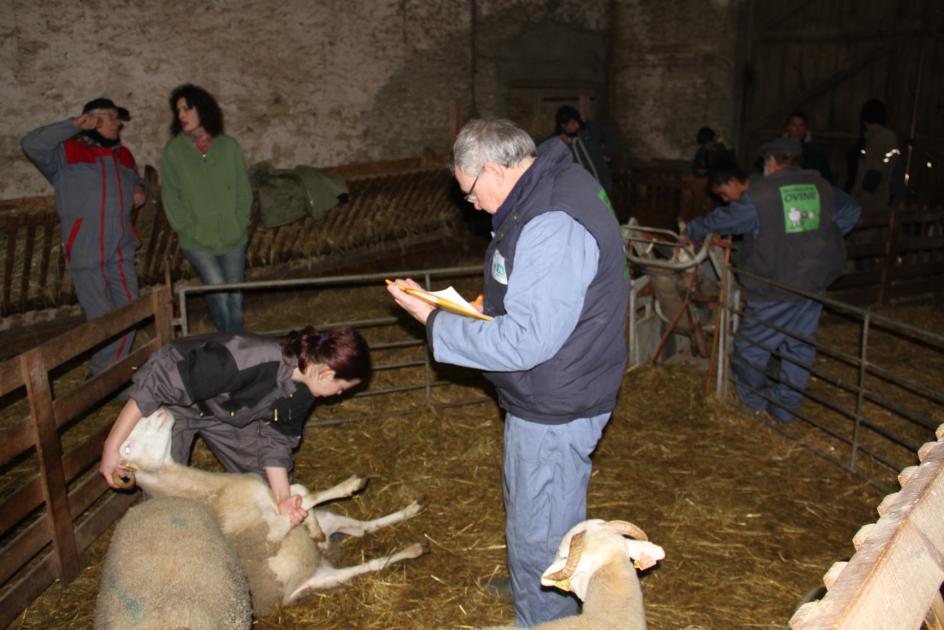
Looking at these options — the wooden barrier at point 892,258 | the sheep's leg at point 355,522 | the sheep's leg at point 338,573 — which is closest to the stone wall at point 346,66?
the wooden barrier at point 892,258

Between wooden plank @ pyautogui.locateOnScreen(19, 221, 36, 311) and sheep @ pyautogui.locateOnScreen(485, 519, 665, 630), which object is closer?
sheep @ pyautogui.locateOnScreen(485, 519, 665, 630)

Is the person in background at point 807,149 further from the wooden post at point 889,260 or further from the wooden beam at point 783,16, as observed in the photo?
the wooden beam at point 783,16

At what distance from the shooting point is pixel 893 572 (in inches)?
59.2

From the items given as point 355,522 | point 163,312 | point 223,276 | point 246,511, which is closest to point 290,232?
point 223,276

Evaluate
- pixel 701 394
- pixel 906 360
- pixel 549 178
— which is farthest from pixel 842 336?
pixel 549 178

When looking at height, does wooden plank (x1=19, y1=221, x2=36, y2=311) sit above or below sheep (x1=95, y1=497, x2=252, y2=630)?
above

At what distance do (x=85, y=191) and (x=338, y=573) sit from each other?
3.46 meters

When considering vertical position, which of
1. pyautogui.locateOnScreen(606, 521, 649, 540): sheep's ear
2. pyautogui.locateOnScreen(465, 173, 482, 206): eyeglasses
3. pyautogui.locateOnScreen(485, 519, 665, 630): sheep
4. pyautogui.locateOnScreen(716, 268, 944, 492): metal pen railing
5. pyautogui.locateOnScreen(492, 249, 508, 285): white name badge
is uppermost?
pyautogui.locateOnScreen(465, 173, 482, 206): eyeglasses

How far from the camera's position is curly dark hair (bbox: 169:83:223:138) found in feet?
18.9

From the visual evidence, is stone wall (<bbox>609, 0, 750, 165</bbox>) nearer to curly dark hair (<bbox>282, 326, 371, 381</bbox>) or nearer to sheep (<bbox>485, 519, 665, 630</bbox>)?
curly dark hair (<bbox>282, 326, 371, 381</bbox>)

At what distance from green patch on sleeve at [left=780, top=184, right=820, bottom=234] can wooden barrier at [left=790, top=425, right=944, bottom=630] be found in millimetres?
3704

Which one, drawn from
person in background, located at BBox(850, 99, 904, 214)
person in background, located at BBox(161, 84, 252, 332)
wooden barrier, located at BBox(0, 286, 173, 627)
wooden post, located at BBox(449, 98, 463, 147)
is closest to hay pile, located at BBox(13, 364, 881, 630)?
wooden barrier, located at BBox(0, 286, 173, 627)

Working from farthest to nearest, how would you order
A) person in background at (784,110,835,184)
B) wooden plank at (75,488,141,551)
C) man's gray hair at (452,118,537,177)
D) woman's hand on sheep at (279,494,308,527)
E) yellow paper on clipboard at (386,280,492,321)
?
1. person in background at (784,110,835,184)
2. wooden plank at (75,488,141,551)
3. woman's hand on sheep at (279,494,308,527)
4. yellow paper on clipboard at (386,280,492,321)
5. man's gray hair at (452,118,537,177)

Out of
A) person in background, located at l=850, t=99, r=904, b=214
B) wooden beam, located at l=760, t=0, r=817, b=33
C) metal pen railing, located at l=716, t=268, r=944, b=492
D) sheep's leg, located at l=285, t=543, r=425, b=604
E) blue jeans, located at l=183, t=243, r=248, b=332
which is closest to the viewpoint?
sheep's leg, located at l=285, t=543, r=425, b=604
